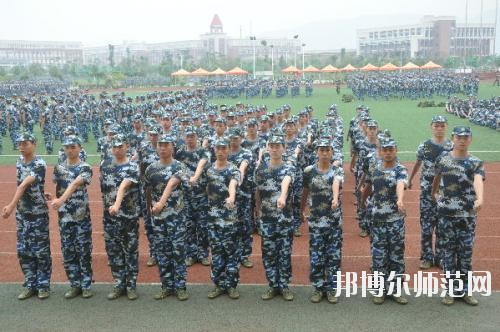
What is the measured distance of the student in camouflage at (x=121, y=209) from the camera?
5184 mm

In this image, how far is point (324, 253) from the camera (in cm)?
520

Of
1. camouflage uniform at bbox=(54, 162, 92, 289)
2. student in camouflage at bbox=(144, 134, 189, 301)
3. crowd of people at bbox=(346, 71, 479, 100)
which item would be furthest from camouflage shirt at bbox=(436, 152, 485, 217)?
crowd of people at bbox=(346, 71, 479, 100)

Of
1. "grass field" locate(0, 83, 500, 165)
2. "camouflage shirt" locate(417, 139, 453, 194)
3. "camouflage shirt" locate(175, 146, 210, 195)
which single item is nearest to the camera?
"camouflage shirt" locate(417, 139, 453, 194)

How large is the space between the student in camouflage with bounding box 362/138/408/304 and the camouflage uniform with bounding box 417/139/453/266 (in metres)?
1.12

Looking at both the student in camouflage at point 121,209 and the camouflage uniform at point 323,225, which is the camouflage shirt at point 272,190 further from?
the student in camouflage at point 121,209

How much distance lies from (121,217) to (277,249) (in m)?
1.65

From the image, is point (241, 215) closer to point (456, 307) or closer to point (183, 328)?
point (183, 328)

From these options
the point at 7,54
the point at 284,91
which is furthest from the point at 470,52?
the point at 7,54

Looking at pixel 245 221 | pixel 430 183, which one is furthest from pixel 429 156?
pixel 245 221

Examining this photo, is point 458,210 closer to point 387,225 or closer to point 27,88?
point 387,225

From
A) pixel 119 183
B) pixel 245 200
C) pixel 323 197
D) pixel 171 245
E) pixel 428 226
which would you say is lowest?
pixel 428 226

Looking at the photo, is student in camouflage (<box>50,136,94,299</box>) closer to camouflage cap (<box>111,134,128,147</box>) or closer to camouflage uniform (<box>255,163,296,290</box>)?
camouflage cap (<box>111,134,128,147</box>)

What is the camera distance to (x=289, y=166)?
5273 mm

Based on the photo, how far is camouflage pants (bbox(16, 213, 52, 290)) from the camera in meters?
Result: 5.32
